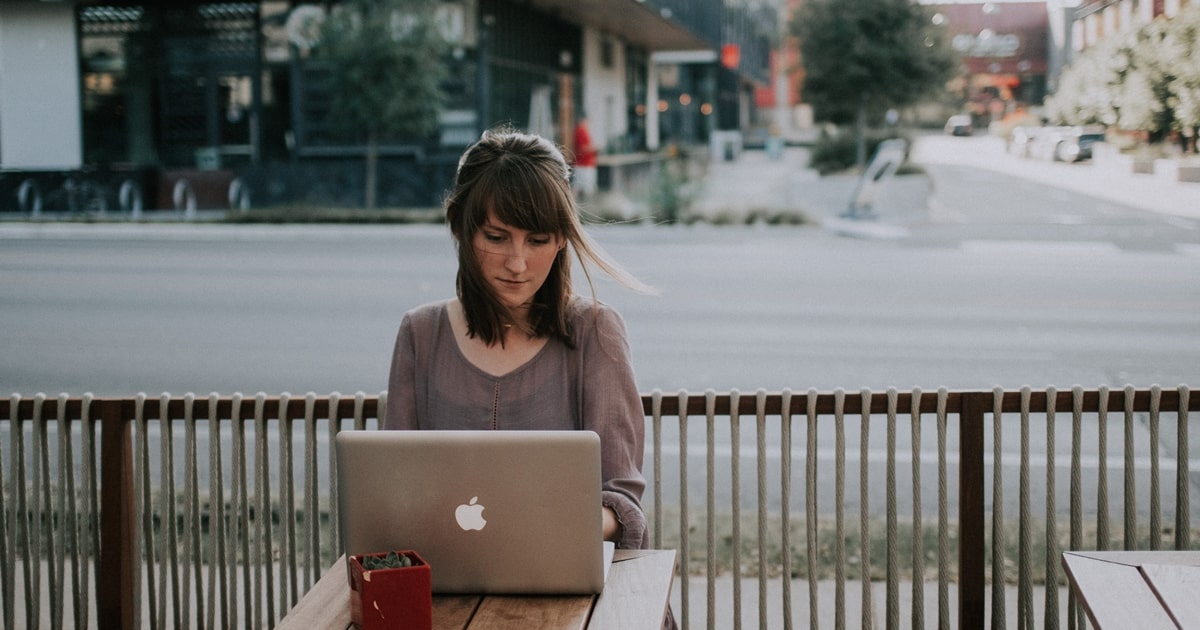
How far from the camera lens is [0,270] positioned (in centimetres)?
1043

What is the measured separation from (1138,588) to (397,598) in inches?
52.8

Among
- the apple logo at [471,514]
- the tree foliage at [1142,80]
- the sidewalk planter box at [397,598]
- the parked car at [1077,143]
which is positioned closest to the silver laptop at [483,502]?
the apple logo at [471,514]

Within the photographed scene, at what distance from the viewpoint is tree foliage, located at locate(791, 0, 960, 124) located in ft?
47.8

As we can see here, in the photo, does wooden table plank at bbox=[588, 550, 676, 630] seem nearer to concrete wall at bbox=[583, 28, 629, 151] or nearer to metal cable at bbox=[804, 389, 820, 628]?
metal cable at bbox=[804, 389, 820, 628]

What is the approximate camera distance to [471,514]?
196cm

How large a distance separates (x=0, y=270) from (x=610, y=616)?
9.98 metres

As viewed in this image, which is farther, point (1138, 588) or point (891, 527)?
point (891, 527)

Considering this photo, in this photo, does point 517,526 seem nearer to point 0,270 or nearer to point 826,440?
point 826,440

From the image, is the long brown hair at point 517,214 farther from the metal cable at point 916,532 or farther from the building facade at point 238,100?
the building facade at point 238,100

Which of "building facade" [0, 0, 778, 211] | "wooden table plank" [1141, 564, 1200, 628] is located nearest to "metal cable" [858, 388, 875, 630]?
"wooden table plank" [1141, 564, 1200, 628]

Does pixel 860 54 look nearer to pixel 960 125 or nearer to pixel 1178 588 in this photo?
pixel 960 125

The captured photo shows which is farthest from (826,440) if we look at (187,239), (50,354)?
(187,239)

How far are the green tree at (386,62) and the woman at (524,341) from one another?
1578 cm

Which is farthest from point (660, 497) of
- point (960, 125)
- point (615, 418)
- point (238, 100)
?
point (238, 100)
